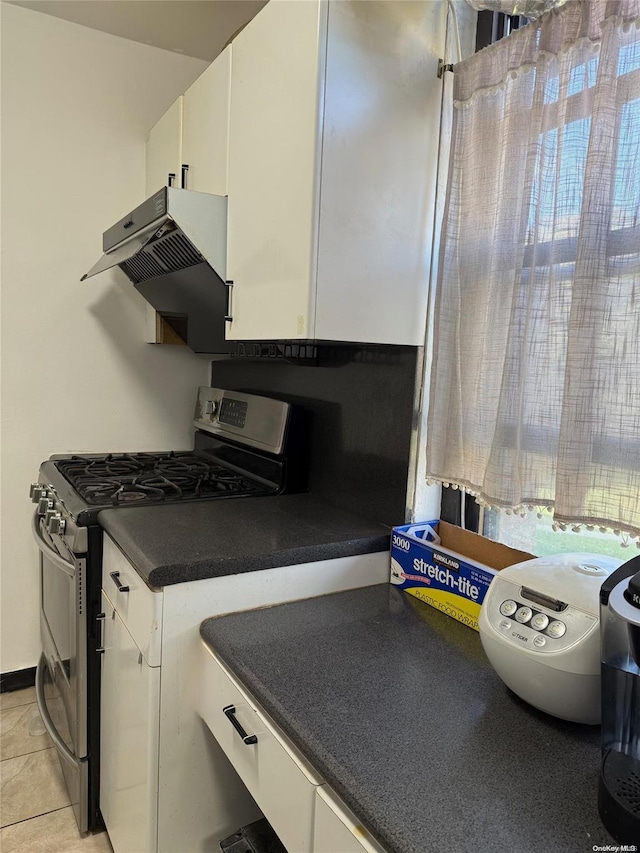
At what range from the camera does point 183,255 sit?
5.59ft

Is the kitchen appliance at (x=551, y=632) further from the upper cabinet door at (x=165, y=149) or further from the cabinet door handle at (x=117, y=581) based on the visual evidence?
the upper cabinet door at (x=165, y=149)

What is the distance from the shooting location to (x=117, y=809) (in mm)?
1476

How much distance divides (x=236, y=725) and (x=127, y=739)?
493 mm

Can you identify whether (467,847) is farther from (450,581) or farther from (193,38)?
(193,38)

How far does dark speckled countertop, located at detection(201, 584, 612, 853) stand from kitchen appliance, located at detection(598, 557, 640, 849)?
44 millimetres

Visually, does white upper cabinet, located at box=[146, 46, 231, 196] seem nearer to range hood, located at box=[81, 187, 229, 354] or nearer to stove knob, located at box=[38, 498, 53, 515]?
range hood, located at box=[81, 187, 229, 354]

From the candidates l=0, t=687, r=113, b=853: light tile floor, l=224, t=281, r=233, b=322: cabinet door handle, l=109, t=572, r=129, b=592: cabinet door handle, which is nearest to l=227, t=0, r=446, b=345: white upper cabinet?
l=224, t=281, r=233, b=322: cabinet door handle

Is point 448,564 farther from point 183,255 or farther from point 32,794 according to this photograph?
point 32,794

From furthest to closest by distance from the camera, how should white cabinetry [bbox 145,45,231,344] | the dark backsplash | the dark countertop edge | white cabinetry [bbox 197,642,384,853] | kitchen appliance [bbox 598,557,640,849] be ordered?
white cabinetry [bbox 145,45,231,344] < the dark backsplash < the dark countertop edge < white cabinetry [bbox 197,642,384,853] < kitchen appliance [bbox 598,557,640,849]

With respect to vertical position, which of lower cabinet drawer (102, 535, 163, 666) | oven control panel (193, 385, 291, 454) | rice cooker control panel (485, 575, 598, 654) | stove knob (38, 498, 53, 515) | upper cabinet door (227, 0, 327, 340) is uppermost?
upper cabinet door (227, 0, 327, 340)

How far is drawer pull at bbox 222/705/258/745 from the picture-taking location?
1.00 m

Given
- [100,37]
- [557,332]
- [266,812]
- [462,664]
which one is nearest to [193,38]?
[100,37]

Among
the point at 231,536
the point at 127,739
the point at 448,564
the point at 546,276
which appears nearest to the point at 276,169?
the point at 546,276

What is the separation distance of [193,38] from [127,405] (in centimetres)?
140
